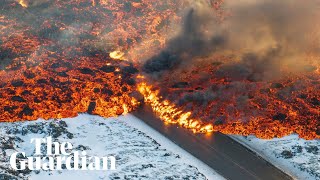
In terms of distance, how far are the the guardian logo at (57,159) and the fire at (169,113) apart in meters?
11.9

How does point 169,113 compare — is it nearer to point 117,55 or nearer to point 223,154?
point 223,154

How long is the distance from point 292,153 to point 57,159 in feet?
94.0

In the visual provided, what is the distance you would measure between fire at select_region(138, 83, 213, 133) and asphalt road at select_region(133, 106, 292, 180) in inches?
40.9

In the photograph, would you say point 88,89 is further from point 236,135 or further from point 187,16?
point 187,16

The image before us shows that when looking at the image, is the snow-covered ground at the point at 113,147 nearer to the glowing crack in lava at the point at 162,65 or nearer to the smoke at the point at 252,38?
the glowing crack in lava at the point at 162,65

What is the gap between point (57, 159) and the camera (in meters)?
51.1

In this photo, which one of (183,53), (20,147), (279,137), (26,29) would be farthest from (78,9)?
(279,137)

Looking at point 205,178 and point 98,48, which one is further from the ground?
point 98,48

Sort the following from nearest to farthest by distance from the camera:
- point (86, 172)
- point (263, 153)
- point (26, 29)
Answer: point (86, 172) → point (263, 153) → point (26, 29)

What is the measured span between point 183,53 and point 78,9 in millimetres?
28933

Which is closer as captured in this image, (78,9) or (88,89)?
(88,89)

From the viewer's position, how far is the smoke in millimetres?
72500

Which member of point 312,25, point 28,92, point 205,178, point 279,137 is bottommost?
point 205,178

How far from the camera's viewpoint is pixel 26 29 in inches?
3265
